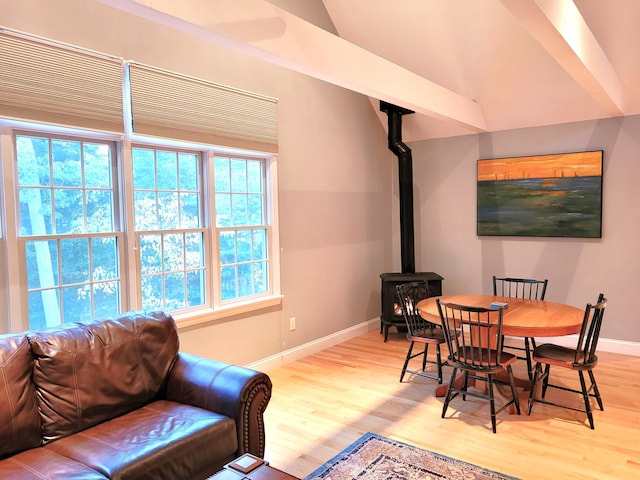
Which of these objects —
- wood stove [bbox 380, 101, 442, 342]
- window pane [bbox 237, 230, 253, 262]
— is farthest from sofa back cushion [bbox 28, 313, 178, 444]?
wood stove [bbox 380, 101, 442, 342]

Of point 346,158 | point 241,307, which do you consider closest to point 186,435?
point 241,307

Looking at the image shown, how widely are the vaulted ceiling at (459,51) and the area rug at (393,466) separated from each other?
7.88ft

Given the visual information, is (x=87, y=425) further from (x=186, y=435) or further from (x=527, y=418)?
(x=527, y=418)

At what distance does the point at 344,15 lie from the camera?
522 centimetres

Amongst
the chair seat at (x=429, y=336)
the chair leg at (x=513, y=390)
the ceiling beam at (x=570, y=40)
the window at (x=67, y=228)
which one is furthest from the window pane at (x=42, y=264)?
the chair leg at (x=513, y=390)

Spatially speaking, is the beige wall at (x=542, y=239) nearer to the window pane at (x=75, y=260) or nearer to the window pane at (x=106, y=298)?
the window pane at (x=106, y=298)

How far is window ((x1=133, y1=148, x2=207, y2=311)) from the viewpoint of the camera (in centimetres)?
362

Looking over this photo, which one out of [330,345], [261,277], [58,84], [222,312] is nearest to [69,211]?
[58,84]

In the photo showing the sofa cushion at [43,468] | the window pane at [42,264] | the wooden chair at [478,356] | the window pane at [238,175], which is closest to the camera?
the sofa cushion at [43,468]

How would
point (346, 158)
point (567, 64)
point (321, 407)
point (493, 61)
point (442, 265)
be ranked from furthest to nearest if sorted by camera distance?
point (442, 265), point (346, 158), point (493, 61), point (321, 407), point (567, 64)

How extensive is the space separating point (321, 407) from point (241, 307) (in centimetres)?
113

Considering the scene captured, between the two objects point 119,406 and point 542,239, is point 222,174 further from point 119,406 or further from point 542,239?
point 542,239

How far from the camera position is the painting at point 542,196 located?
506 centimetres

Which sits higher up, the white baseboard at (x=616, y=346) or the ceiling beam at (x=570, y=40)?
the ceiling beam at (x=570, y=40)
